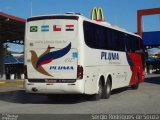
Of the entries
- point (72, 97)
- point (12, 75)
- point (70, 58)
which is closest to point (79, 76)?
point (70, 58)

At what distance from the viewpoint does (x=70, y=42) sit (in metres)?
16.7

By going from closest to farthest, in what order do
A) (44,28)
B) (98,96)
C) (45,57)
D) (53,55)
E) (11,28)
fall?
(53,55)
(45,57)
(44,28)
(98,96)
(11,28)

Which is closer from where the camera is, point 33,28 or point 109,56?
point 33,28

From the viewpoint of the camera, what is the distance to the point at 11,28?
123 feet

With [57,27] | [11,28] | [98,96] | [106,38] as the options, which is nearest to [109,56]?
[106,38]

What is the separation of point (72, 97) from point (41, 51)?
12.0 feet

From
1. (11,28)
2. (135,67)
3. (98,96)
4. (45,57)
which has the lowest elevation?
(98,96)

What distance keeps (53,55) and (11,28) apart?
21.4 metres

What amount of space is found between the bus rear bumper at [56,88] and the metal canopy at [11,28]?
49.4 feet

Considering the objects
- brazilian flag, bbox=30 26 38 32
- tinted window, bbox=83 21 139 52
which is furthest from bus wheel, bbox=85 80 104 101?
brazilian flag, bbox=30 26 38 32

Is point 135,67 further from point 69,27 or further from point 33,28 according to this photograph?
point 33,28

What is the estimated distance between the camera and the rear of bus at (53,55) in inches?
653

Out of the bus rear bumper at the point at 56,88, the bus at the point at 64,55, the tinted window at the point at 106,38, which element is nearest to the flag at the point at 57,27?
the bus at the point at 64,55

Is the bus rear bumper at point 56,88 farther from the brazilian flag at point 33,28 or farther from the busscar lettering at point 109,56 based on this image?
→ the busscar lettering at point 109,56
